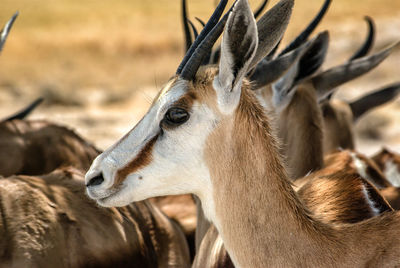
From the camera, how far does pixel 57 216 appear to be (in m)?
4.09

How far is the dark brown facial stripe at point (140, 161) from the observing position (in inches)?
124

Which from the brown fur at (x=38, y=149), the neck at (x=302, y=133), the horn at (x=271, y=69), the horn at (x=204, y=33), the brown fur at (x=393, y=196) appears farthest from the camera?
the brown fur at (x=38, y=149)

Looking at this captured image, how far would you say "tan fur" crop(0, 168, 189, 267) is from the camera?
12.6ft

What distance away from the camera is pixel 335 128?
6656mm

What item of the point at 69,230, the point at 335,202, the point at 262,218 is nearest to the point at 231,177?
the point at 262,218

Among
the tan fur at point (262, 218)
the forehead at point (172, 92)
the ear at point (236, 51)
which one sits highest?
the ear at point (236, 51)

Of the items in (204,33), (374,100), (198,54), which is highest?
(374,100)

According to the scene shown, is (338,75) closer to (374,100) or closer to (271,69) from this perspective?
(271,69)

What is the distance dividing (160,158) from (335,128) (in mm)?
3783

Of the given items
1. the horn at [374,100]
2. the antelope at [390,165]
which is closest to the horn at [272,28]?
the antelope at [390,165]

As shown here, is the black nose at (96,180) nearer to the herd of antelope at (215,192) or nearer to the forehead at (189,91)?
the herd of antelope at (215,192)

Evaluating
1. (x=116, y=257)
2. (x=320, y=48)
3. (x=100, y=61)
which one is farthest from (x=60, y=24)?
(x=116, y=257)

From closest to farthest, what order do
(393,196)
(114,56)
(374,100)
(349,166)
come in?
(393,196)
(349,166)
(374,100)
(114,56)

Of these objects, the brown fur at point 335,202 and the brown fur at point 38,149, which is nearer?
the brown fur at point 335,202
